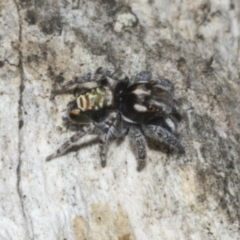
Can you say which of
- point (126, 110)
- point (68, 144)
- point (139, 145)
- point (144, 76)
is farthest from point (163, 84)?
point (68, 144)

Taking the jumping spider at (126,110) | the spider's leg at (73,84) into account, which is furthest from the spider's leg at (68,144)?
the spider's leg at (73,84)

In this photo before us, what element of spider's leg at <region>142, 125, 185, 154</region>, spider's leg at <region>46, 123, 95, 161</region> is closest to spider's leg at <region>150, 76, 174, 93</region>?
spider's leg at <region>142, 125, 185, 154</region>

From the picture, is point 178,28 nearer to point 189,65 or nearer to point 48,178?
point 189,65

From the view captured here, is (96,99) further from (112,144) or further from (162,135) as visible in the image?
(162,135)

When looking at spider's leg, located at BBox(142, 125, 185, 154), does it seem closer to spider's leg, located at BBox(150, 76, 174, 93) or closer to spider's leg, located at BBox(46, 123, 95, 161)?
spider's leg, located at BBox(150, 76, 174, 93)

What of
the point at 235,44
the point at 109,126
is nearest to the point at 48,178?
the point at 109,126
